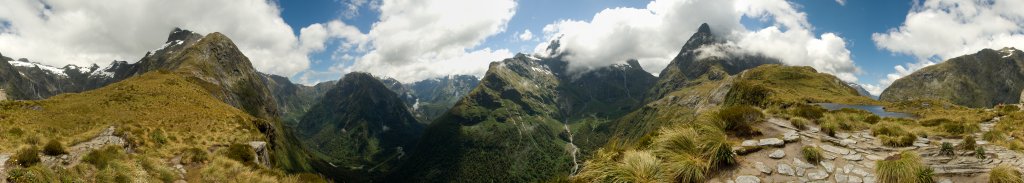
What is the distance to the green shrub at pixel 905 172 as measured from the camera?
9906 millimetres

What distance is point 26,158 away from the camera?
19234 mm

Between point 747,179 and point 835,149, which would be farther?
point 835,149

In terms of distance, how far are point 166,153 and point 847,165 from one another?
38.9 meters

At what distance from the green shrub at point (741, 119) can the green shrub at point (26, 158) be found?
94.8 feet

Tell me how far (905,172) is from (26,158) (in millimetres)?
31833

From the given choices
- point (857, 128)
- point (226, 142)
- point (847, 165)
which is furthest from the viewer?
point (226, 142)

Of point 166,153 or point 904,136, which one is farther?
point 166,153

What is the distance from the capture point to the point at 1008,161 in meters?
11.5

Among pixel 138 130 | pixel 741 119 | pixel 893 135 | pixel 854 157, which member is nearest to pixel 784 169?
pixel 854 157

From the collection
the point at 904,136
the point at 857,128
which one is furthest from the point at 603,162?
the point at 857,128

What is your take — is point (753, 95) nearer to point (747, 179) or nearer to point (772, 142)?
point (772, 142)

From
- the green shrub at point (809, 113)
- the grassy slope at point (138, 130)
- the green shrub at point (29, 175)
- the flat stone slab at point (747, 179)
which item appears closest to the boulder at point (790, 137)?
the flat stone slab at point (747, 179)

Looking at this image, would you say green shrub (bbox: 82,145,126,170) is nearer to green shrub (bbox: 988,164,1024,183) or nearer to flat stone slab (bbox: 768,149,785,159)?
flat stone slab (bbox: 768,149,785,159)

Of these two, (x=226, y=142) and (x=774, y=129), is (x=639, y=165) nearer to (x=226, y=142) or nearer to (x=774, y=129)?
(x=774, y=129)
